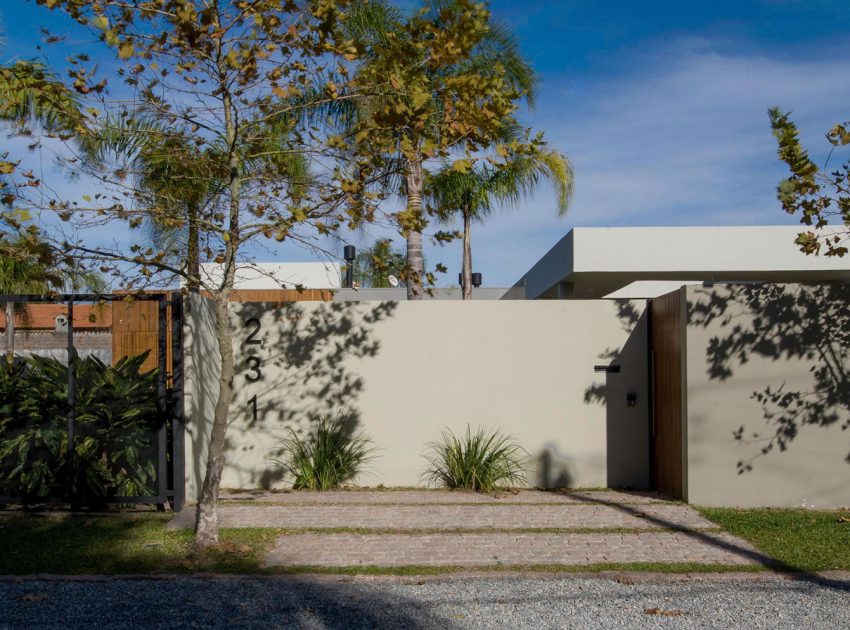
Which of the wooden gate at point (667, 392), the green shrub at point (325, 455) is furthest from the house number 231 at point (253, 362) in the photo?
the wooden gate at point (667, 392)

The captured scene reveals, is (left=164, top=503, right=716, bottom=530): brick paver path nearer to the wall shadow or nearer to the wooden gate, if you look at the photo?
the wooden gate

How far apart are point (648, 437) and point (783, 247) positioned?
11.8m

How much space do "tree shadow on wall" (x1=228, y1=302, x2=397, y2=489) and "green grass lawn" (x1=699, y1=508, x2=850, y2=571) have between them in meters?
4.04

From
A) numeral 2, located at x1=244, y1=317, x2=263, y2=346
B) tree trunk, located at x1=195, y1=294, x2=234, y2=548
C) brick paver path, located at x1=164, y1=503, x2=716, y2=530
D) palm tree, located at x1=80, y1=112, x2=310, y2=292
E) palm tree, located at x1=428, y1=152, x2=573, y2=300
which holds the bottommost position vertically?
brick paver path, located at x1=164, y1=503, x2=716, y2=530

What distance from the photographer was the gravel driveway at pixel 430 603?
15.9 ft

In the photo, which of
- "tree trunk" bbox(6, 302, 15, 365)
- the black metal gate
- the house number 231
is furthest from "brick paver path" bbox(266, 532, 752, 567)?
"tree trunk" bbox(6, 302, 15, 365)

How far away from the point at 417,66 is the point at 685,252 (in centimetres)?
1380

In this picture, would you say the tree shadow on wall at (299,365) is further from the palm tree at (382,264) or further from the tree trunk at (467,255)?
the tree trunk at (467,255)

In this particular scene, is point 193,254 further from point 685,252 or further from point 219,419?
point 685,252

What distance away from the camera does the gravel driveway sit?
4848 mm

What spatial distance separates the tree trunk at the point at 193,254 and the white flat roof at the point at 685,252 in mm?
12378

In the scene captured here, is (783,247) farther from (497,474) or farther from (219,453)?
(219,453)

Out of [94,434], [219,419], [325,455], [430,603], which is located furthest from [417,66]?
[94,434]

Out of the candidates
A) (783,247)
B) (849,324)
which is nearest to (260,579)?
(849,324)
